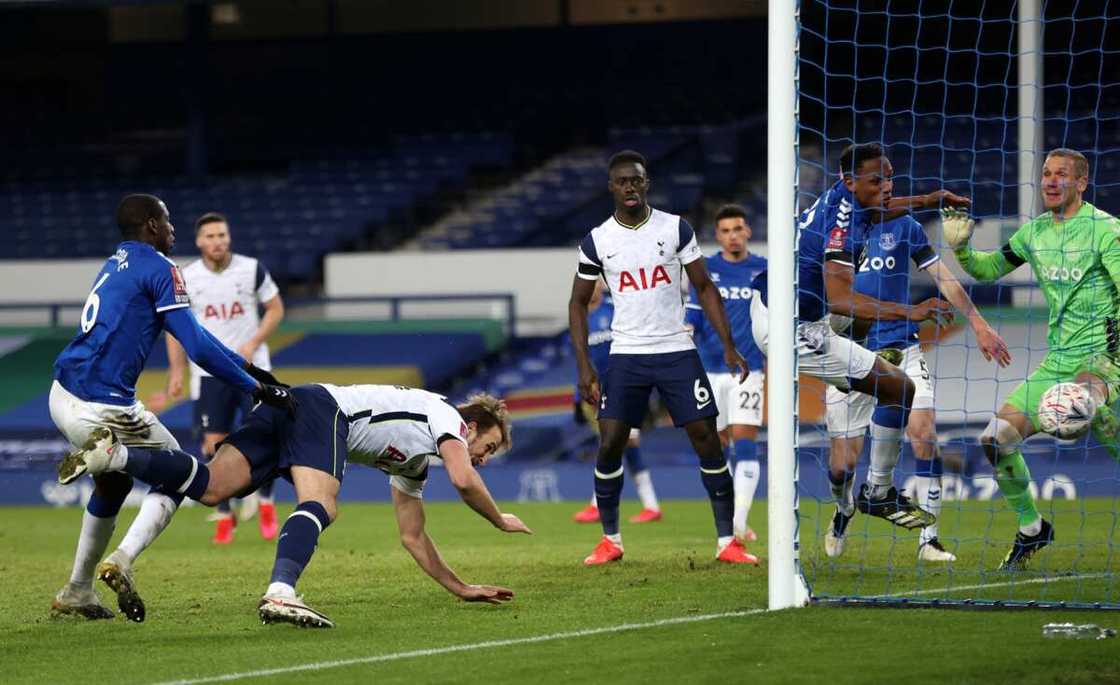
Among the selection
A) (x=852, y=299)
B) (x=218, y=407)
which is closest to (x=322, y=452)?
(x=852, y=299)

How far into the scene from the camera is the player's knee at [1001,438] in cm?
853

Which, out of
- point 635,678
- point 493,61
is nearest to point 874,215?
point 635,678

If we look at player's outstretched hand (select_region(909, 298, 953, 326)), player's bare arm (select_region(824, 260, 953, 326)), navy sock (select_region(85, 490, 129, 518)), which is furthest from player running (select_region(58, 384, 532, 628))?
player's outstretched hand (select_region(909, 298, 953, 326))

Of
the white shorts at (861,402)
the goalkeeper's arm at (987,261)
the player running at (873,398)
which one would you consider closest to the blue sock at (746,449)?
the white shorts at (861,402)

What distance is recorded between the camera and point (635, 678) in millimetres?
5875

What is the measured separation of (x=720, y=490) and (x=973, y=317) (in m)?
1.73

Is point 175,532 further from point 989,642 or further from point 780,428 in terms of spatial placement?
point 989,642

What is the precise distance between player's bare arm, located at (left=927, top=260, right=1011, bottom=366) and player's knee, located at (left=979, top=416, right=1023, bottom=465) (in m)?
0.31

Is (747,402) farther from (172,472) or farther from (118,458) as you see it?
(118,458)

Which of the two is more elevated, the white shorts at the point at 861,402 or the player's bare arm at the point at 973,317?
the player's bare arm at the point at 973,317

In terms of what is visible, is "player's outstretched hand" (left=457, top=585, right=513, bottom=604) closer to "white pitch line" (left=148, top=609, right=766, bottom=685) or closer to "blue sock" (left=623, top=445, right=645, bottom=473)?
"white pitch line" (left=148, top=609, right=766, bottom=685)

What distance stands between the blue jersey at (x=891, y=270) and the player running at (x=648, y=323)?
0.93m

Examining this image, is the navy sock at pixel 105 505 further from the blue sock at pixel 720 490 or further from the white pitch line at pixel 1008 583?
the white pitch line at pixel 1008 583

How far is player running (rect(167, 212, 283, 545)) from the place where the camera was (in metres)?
12.3
